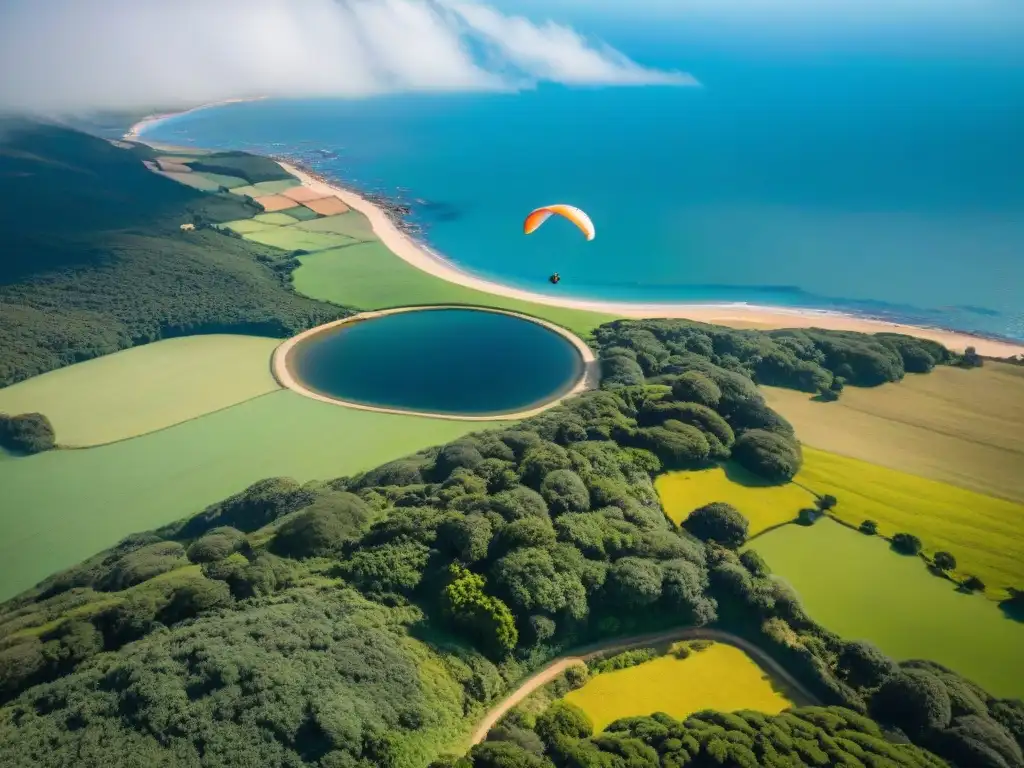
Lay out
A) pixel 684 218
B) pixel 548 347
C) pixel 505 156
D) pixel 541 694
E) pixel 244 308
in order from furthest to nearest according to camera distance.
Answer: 1. pixel 505 156
2. pixel 684 218
3. pixel 244 308
4. pixel 548 347
5. pixel 541 694

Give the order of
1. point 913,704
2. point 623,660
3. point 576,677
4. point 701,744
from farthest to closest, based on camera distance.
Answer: point 623,660, point 576,677, point 913,704, point 701,744

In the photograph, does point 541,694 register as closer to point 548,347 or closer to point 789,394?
point 789,394

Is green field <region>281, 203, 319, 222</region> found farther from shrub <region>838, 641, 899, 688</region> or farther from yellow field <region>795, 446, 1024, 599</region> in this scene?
shrub <region>838, 641, 899, 688</region>

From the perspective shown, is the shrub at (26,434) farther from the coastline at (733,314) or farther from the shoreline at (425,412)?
the coastline at (733,314)

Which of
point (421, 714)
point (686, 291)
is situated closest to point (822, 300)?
point (686, 291)

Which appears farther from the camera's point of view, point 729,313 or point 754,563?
point 729,313

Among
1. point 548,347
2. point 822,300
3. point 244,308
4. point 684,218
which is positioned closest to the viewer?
point 548,347

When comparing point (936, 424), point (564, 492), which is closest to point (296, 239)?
point (564, 492)

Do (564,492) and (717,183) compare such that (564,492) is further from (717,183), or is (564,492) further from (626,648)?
(717,183)
